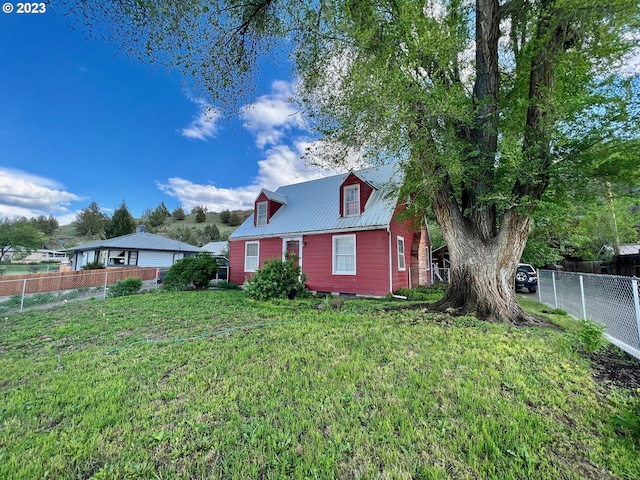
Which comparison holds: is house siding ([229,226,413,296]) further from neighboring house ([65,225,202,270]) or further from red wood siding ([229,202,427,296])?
neighboring house ([65,225,202,270])

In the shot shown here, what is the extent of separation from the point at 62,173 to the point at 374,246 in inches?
1429

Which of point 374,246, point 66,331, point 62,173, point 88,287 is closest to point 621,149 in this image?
point 374,246

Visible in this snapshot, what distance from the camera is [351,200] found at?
1143 cm

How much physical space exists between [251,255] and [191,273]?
310 cm

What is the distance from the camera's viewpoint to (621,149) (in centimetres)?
475

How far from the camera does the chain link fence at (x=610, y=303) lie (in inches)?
155

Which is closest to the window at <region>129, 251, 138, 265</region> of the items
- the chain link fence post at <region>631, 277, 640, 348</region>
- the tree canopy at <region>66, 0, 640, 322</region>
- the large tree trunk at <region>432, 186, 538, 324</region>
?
the tree canopy at <region>66, 0, 640, 322</region>

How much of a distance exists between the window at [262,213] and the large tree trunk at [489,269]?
33.5 ft

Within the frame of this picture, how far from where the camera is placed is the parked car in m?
14.7

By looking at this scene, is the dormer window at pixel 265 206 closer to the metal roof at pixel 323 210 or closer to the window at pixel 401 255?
the metal roof at pixel 323 210

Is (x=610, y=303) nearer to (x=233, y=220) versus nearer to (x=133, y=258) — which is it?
(x=133, y=258)

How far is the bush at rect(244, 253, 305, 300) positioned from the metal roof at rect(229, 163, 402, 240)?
2832 millimetres

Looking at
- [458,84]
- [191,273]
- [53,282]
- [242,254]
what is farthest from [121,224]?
[458,84]

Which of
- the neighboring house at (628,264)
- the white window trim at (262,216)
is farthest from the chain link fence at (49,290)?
the neighboring house at (628,264)
